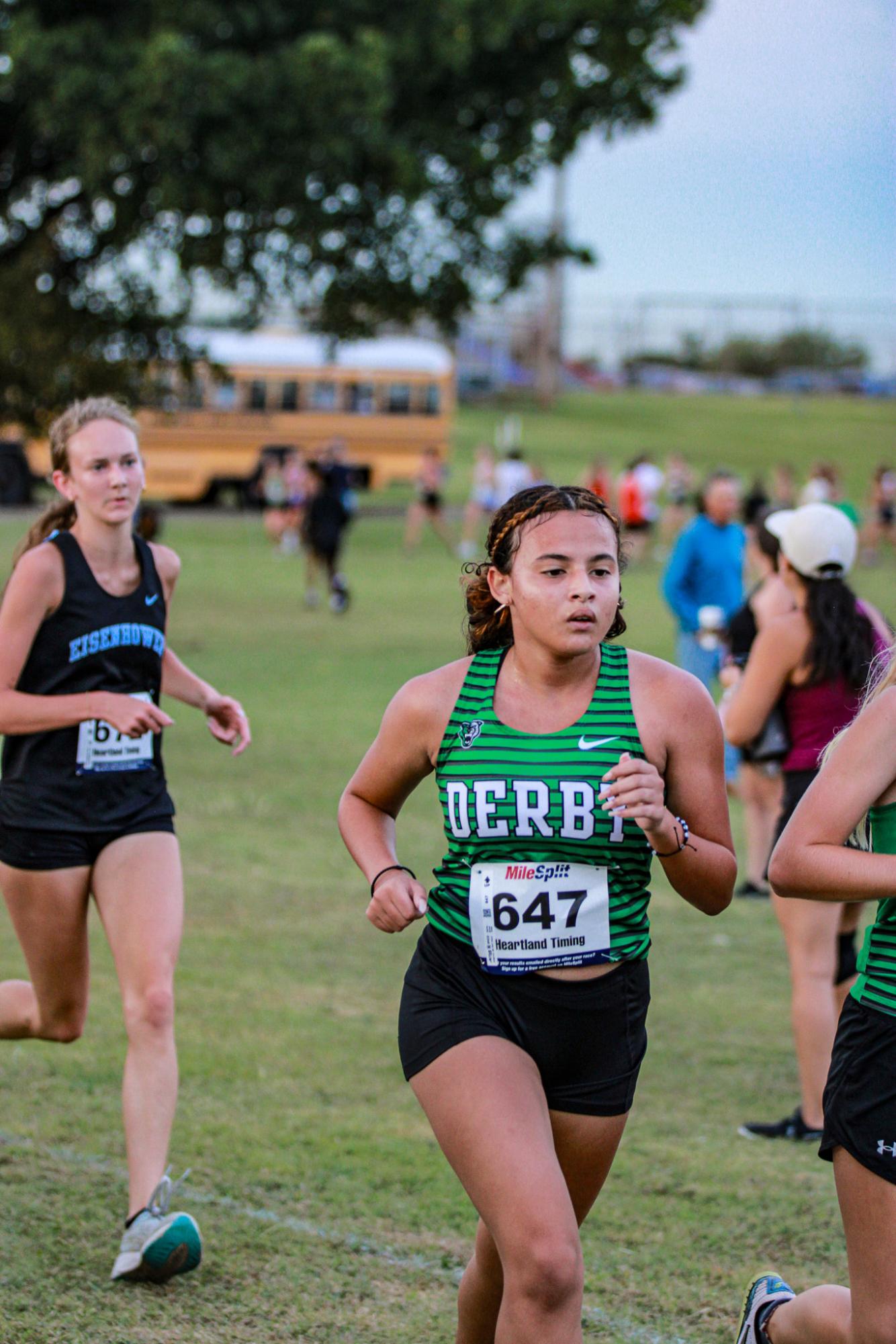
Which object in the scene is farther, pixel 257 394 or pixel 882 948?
pixel 257 394

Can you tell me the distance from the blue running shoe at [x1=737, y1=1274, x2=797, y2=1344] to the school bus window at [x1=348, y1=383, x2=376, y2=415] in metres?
42.5

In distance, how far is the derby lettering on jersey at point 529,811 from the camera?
3.29 meters

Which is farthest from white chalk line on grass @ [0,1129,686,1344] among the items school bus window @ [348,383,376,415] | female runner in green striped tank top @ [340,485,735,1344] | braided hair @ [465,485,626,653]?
school bus window @ [348,383,376,415]

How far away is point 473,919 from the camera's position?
337cm

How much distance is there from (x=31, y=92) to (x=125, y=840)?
16.2 meters

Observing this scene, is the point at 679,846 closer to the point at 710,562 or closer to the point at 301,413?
the point at 710,562

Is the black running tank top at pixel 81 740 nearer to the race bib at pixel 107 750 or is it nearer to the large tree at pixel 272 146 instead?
the race bib at pixel 107 750

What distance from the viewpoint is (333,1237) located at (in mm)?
4797

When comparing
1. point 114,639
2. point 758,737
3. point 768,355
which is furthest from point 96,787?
point 768,355

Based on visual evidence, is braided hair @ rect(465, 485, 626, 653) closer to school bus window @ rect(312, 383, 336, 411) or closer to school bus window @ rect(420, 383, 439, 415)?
school bus window @ rect(312, 383, 336, 411)

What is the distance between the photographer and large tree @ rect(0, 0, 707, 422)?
1831 centimetres

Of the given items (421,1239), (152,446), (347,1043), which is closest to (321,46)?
(347,1043)

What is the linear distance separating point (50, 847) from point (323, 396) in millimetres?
41218

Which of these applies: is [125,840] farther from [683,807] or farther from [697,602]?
[697,602]
